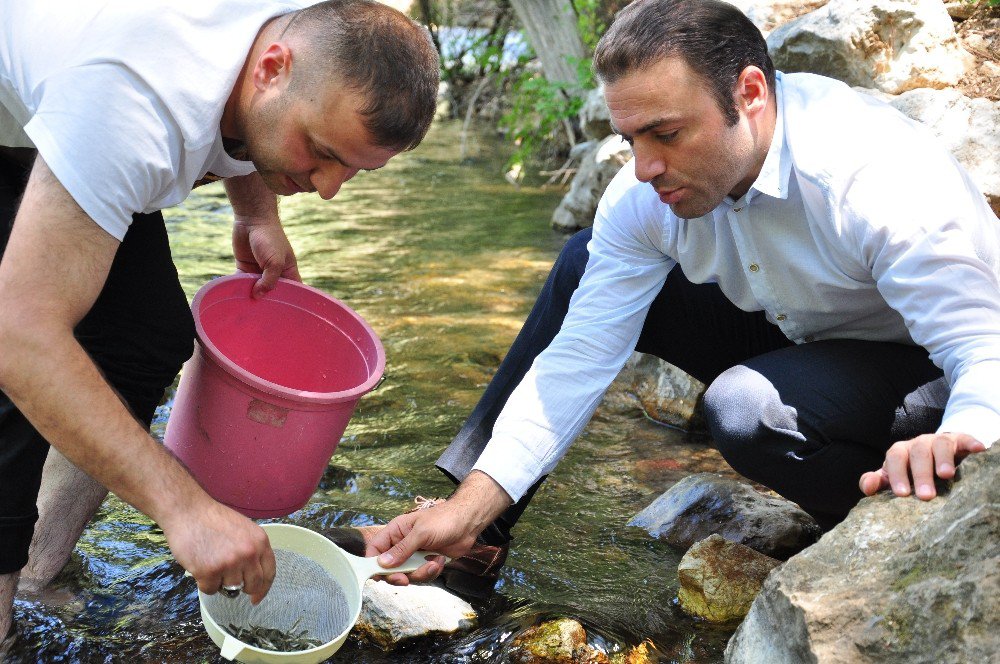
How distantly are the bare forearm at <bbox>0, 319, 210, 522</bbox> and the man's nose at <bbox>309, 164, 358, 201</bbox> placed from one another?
1.99 feet

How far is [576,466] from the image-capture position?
3152 mm

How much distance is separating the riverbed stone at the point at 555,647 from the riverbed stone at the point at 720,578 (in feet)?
1.06

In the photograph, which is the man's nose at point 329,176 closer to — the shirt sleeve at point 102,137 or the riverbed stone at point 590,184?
the shirt sleeve at point 102,137

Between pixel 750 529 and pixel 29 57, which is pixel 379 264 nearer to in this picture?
pixel 750 529

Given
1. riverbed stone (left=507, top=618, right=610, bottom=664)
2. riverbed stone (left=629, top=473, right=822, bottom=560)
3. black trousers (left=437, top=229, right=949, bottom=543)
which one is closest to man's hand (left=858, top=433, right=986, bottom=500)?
black trousers (left=437, top=229, right=949, bottom=543)

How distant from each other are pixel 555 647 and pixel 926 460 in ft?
2.71

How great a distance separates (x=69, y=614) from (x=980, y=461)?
1871mm

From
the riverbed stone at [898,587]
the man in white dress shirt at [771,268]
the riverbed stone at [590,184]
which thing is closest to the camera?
the riverbed stone at [898,587]

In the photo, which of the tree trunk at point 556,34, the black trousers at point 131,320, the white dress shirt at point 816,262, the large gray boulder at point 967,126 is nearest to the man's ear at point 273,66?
the black trousers at point 131,320

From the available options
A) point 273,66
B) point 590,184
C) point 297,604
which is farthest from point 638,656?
point 590,184

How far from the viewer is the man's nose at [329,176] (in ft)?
6.86

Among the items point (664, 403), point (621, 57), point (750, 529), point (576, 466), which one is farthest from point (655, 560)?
point (621, 57)

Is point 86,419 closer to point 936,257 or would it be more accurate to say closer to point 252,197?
point 252,197

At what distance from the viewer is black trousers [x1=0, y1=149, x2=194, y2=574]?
207 centimetres
